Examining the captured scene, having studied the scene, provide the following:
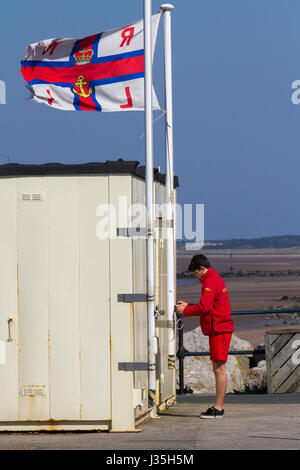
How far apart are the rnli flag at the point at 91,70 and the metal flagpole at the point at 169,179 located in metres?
0.27

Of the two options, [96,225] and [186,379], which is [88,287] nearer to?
[96,225]

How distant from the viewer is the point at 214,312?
1158 cm

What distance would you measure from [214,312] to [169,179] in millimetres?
1931

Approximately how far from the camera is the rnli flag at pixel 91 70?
40.7 ft

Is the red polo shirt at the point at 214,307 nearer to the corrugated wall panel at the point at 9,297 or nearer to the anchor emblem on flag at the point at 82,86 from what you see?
the corrugated wall panel at the point at 9,297

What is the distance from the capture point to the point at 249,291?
3046 inches

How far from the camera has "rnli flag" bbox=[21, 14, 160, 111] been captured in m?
12.4

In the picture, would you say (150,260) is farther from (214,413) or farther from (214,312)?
(214,413)

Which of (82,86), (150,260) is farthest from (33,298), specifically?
(82,86)

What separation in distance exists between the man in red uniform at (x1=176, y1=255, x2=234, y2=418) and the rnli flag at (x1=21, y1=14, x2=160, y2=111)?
1919mm

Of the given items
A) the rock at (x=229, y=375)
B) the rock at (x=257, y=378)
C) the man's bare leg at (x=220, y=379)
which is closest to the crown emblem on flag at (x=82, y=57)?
the man's bare leg at (x=220, y=379)

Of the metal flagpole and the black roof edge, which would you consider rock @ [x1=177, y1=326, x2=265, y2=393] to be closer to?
the metal flagpole
